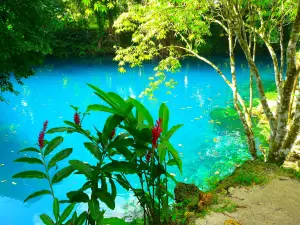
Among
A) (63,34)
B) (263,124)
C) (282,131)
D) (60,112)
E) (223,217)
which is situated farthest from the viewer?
(63,34)

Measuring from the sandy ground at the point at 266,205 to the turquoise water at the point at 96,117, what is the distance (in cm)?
219

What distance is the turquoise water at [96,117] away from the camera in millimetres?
5504

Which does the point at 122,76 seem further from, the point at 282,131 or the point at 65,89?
the point at 282,131

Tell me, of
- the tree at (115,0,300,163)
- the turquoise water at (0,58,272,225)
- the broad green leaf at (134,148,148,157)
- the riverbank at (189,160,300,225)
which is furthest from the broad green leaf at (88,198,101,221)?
the turquoise water at (0,58,272,225)

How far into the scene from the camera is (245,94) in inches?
478

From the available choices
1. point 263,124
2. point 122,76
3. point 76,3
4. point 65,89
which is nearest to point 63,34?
point 76,3

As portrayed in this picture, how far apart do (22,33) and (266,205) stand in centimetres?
339

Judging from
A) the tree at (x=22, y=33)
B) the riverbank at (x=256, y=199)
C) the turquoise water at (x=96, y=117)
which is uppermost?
the tree at (x=22, y=33)

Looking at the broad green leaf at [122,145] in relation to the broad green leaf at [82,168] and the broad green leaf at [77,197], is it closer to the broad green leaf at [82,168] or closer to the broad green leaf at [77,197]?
the broad green leaf at [82,168]

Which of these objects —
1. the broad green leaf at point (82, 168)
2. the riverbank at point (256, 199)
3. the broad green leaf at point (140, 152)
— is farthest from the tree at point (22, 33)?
the riverbank at point (256, 199)

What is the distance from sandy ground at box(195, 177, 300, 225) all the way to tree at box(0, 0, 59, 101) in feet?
8.97

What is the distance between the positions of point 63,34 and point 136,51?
1939 centimetres

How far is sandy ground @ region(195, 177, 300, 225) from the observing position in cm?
233

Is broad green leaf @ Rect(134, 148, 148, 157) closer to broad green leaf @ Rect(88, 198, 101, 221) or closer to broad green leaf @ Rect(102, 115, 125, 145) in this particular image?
broad green leaf @ Rect(102, 115, 125, 145)
